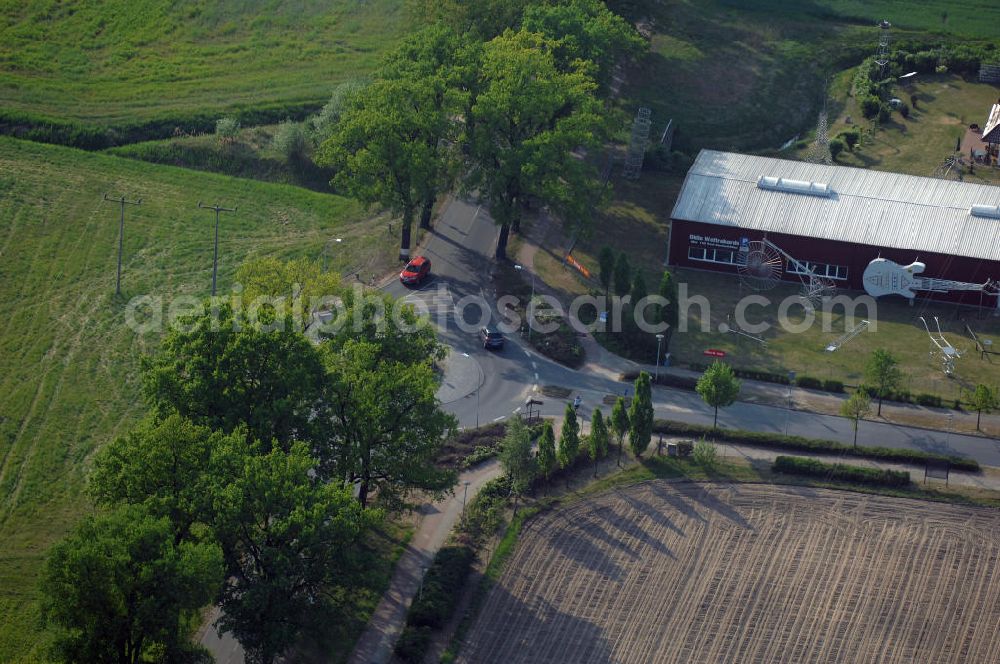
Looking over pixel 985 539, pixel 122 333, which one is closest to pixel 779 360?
pixel 985 539

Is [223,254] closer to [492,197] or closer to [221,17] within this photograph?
[492,197]

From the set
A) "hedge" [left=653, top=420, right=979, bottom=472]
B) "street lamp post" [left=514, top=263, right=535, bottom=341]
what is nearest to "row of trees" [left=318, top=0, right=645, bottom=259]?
"street lamp post" [left=514, top=263, right=535, bottom=341]

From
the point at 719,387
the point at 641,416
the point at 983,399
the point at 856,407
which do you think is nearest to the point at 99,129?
the point at 641,416

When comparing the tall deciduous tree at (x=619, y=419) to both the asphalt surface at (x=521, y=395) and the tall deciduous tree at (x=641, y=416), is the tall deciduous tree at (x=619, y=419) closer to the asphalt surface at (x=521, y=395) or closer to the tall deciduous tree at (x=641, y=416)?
the tall deciduous tree at (x=641, y=416)

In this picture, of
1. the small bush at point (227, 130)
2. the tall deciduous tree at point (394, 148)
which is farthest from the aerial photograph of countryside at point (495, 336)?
the small bush at point (227, 130)

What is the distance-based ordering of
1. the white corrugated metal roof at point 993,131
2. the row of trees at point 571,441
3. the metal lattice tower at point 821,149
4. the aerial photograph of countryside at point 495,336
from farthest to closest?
the white corrugated metal roof at point 993,131
the metal lattice tower at point 821,149
the row of trees at point 571,441
the aerial photograph of countryside at point 495,336

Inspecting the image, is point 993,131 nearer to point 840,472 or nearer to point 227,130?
point 840,472

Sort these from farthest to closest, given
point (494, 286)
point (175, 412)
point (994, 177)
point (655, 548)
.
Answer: point (994, 177)
point (494, 286)
point (655, 548)
point (175, 412)
